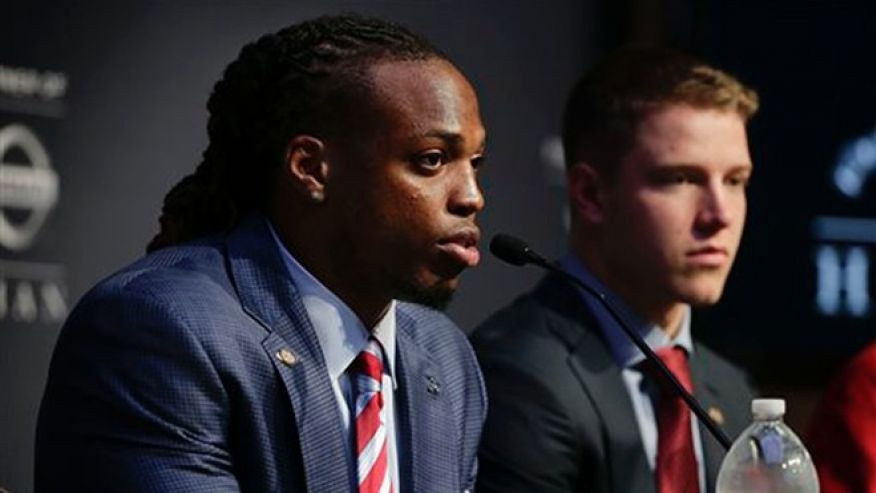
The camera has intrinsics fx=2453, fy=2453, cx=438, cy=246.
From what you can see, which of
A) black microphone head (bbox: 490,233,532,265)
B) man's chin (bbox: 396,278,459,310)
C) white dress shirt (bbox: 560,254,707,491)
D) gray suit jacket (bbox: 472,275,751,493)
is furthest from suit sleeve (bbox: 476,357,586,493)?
man's chin (bbox: 396,278,459,310)

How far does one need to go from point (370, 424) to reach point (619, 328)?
0.93 meters

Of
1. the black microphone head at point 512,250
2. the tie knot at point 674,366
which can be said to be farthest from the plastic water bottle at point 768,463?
the tie knot at point 674,366

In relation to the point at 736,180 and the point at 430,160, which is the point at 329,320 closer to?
the point at 430,160

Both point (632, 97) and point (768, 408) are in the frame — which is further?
point (632, 97)

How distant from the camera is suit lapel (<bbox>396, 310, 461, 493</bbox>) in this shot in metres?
2.85

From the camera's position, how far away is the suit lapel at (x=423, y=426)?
285 centimetres

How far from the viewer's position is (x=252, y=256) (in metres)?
2.81

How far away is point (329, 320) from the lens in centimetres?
281

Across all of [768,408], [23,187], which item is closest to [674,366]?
[768,408]

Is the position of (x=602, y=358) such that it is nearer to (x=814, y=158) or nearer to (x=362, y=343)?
(x=362, y=343)

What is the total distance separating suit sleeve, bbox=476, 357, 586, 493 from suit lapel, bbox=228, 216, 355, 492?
68 cm

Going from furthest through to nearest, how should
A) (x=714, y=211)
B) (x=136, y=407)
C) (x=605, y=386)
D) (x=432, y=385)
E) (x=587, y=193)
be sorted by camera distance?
(x=587, y=193), (x=714, y=211), (x=605, y=386), (x=432, y=385), (x=136, y=407)

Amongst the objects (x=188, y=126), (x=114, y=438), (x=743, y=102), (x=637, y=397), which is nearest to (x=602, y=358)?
(x=637, y=397)

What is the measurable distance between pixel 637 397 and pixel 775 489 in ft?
2.75
